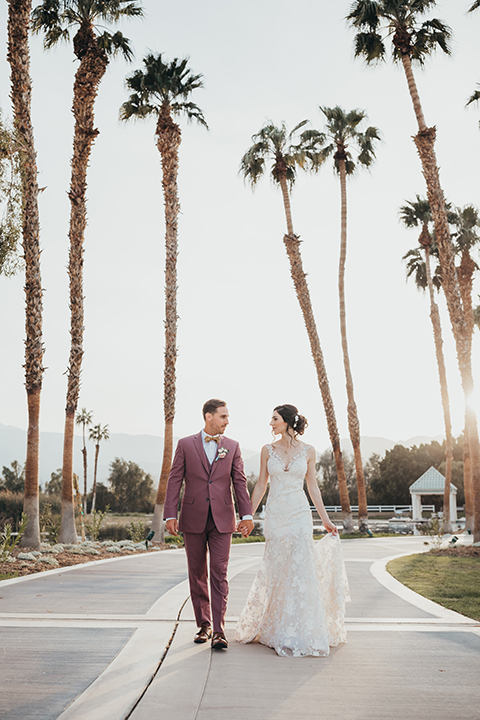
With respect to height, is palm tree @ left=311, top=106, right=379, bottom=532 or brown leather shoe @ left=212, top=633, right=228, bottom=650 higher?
palm tree @ left=311, top=106, right=379, bottom=532

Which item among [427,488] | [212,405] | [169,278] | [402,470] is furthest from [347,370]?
[402,470]

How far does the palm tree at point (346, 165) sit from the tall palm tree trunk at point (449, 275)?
11.3 meters

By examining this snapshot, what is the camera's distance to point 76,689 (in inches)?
162

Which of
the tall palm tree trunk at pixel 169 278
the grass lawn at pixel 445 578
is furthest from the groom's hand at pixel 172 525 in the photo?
the tall palm tree trunk at pixel 169 278

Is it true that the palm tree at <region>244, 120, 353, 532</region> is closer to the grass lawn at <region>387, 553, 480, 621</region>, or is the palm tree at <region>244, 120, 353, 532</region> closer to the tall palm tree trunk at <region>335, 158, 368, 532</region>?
the tall palm tree trunk at <region>335, 158, 368, 532</region>

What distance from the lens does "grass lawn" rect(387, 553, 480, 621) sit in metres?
8.00

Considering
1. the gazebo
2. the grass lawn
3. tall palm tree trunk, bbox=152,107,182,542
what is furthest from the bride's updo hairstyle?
the gazebo

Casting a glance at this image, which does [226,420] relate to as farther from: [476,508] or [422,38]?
[422,38]

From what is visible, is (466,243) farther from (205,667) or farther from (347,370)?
(205,667)

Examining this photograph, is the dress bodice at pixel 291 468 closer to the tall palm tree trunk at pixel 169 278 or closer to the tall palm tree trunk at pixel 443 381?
the tall palm tree trunk at pixel 169 278

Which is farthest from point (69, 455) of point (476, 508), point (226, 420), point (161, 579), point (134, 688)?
point (134, 688)

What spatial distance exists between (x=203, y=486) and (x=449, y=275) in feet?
43.2

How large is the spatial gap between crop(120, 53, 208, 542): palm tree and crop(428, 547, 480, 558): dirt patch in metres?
8.73

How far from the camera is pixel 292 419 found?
5.98 meters
